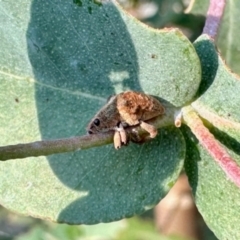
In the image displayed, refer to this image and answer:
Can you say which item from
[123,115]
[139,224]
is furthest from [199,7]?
[139,224]

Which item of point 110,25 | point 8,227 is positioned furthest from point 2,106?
point 8,227

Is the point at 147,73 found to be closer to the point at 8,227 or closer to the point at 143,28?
the point at 143,28

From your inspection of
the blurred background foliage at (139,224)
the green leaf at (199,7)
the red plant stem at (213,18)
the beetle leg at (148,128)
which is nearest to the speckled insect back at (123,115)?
the beetle leg at (148,128)

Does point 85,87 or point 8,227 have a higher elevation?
point 85,87

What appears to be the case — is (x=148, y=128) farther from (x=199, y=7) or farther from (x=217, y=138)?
(x=199, y=7)

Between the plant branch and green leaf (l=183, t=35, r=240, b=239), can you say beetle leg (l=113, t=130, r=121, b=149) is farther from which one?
green leaf (l=183, t=35, r=240, b=239)

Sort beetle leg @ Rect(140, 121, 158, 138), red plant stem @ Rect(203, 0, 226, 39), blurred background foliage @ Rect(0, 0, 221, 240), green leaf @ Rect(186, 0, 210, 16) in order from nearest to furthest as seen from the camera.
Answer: beetle leg @ Rect(140, 121, 158, 138), red plant stem @ Rect(203, 0, 226, 39), green leaf @ Rect(186, 0, 210, 16), blurred background foliage @ Rect(0, 0, 221, 240)

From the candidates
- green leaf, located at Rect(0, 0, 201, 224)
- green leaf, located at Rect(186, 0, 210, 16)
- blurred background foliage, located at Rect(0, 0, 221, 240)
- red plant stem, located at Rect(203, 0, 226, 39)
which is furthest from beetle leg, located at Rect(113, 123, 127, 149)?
blurred background foliage, located at Rect(0, 0, 221, 240)
